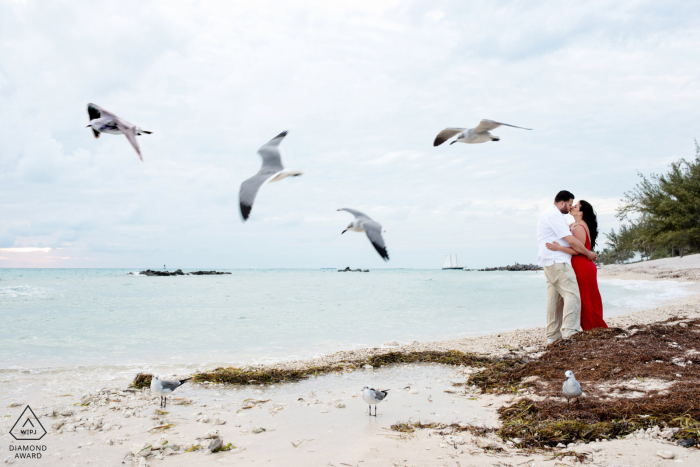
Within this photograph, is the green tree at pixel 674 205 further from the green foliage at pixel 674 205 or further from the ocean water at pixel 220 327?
the ocean water at pixel 220 327

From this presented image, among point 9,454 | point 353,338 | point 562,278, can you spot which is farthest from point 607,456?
point 353,338

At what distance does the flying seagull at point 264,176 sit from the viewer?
313 centimetres

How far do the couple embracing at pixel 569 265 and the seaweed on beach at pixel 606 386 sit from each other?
1.25 feet

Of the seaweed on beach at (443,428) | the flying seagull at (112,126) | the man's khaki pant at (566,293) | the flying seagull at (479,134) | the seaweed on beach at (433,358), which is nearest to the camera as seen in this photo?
the flying seagull at (112,126)

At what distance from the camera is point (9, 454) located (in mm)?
3492

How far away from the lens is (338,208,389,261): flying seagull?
3942 millimetres

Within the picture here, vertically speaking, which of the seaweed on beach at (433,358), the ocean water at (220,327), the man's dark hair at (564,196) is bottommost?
the ocean water at (220,327)

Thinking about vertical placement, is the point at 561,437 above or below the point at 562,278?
below

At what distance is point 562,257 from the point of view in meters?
6.02

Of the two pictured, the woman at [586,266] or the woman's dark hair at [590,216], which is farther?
the woman's dark hair at [590,216]

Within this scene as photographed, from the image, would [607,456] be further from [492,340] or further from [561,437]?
[492,340]

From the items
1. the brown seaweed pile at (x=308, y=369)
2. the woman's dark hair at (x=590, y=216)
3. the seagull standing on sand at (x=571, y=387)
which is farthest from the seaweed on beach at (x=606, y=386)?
the woman's dark hair at (x=590, y=216)

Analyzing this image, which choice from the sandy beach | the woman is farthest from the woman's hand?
the sandy beach

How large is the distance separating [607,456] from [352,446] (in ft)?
5.42
